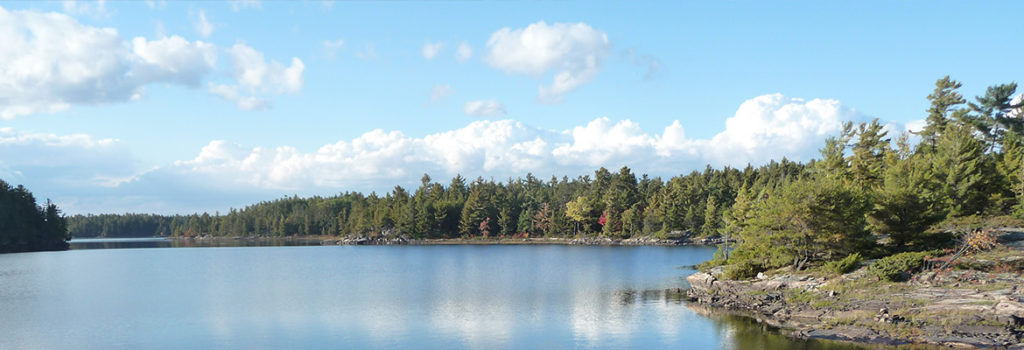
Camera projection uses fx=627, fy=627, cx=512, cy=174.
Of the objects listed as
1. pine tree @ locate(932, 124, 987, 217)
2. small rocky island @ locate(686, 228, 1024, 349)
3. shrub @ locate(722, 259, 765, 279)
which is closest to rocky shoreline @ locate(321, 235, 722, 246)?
pine tree @ locate(932, 124, 987, 217)

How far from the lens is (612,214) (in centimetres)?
15250

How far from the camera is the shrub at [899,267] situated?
38531 mm

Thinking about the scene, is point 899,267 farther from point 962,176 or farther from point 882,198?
point 962,176

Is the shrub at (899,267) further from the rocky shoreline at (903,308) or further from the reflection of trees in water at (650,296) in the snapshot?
the reflection of trees in water at (650,296)

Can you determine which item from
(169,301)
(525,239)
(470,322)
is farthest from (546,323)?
(525,239)

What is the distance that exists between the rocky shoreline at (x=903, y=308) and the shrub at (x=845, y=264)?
1.53 feet

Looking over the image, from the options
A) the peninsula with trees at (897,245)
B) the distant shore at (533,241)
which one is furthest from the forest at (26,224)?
the peninsula with trees at (897,245)

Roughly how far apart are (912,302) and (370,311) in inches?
1360

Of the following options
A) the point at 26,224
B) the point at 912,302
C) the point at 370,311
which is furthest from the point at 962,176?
the point at 26,224

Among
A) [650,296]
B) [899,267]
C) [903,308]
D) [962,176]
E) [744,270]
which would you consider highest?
[962,176]

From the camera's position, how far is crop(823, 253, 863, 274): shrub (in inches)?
1639

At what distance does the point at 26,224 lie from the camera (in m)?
155

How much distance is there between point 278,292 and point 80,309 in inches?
591

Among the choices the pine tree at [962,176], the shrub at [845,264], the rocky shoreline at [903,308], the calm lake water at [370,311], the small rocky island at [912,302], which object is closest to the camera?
the rocky shoreline at [903,308]
